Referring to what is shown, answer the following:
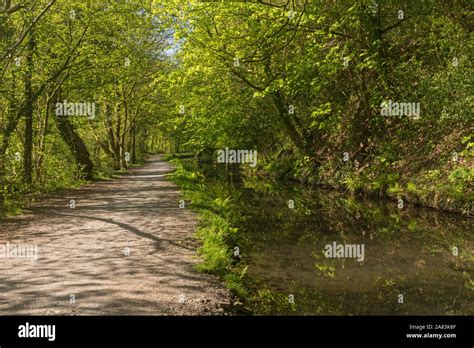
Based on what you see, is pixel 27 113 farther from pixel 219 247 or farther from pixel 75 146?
pixel 219 247

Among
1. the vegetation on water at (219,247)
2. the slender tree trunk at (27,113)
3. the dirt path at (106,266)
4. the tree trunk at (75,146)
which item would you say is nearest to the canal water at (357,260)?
the vegetation on water at (219,247)

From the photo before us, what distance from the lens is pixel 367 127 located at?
25016 mm

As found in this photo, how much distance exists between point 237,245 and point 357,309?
505 cm

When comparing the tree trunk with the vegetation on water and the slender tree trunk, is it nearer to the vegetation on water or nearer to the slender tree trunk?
the slender tree trunk

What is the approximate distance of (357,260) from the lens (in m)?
10.8

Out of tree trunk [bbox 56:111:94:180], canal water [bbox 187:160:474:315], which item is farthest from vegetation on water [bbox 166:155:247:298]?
tree trunk [bbox 56:111:94:180]

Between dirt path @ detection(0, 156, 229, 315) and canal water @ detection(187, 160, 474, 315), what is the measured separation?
136 cm

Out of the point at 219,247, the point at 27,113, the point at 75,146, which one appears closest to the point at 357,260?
the point at 219,247

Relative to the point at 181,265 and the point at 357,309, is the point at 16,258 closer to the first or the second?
the point at 181,265

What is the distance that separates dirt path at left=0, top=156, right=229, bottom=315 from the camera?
6.76 metres

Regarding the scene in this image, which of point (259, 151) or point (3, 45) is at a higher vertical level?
point (3, 45)

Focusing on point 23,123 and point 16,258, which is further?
point 23,123
